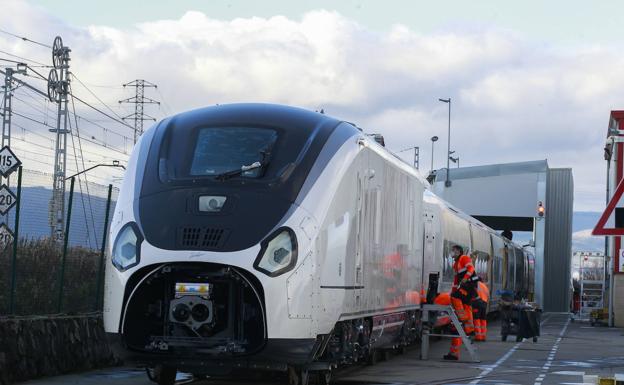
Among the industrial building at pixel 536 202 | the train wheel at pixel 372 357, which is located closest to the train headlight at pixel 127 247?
the train wheel at pixel 372 357

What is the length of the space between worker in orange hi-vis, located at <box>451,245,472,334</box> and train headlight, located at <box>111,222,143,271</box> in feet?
34.9

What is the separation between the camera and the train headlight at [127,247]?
12.1m

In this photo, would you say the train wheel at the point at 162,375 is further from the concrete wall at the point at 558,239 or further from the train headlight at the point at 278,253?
the concrete wall at the point at 558,239

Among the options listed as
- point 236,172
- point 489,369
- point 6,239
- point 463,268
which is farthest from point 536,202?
point 236,172

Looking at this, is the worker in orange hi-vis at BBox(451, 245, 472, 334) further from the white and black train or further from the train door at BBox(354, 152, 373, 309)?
the white and black train

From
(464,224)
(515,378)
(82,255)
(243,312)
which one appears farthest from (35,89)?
(243,312)

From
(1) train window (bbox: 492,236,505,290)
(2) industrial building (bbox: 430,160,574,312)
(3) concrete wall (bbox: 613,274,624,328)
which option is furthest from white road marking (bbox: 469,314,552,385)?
(2) industrial building (bbox: 430,160,574,312)

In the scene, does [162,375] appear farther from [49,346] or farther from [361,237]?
[361,237]

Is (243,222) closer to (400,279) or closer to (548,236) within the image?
(400,279)

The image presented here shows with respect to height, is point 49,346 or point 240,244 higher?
point 240,244

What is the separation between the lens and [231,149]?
42.7 ft

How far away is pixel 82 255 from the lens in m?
18.7

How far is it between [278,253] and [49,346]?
4.74m

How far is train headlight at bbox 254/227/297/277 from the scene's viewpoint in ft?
38.8
